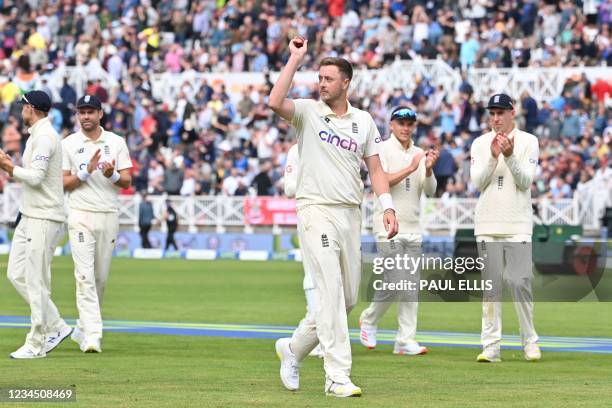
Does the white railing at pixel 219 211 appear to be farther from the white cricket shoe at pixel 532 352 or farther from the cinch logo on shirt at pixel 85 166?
the white cricket shoe at pixel 532 352

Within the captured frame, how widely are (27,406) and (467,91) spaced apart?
31.5 meters

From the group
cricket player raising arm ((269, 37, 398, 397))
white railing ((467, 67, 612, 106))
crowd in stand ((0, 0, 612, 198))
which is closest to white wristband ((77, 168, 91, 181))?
cricket player raising arm ((269, 37, 398, 397))

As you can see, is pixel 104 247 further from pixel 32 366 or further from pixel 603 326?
pixel 603 326

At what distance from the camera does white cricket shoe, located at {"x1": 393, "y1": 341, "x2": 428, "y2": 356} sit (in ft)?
52.3

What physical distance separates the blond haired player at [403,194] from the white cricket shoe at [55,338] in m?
3.13

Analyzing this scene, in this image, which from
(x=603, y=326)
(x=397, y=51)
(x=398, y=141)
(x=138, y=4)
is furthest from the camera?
(x=138, y=4)

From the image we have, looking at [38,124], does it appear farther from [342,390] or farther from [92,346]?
[342,390]

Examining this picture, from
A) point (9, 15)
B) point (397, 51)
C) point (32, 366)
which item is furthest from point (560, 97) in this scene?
point (32, 366)

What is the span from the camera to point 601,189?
36250 millimetres

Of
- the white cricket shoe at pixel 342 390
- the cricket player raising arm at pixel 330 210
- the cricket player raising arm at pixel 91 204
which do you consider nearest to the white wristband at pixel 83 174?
the cricket player raising arm at pixel 91 204

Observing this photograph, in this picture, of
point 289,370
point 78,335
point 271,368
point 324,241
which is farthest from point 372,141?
point 78,335

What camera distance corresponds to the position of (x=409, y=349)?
16.0m

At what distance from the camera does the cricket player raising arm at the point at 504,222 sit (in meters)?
15.2

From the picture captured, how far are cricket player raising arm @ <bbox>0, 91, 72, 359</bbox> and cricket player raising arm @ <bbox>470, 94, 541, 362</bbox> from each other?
13.6ft
